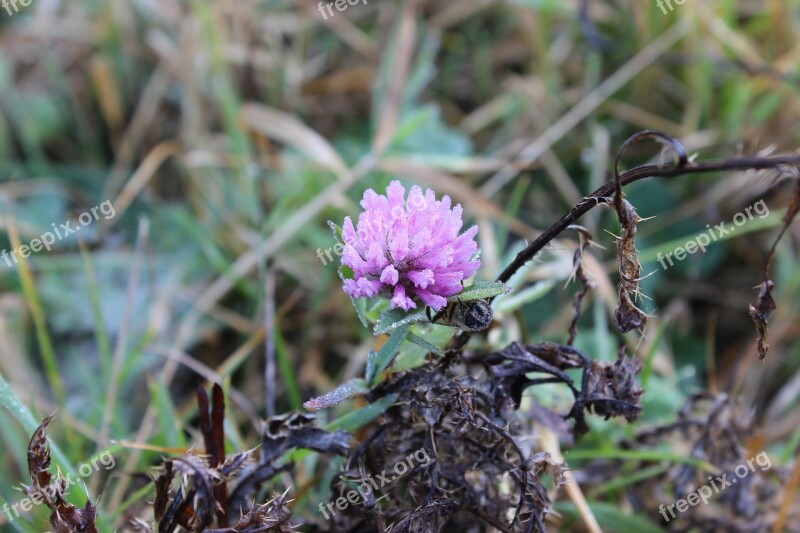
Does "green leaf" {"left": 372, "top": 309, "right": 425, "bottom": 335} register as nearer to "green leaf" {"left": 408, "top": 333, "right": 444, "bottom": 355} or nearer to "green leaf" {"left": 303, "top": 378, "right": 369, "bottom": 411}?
"green leaf" {"left": 408, "top": 333, "right": 444, "bottom": 355}

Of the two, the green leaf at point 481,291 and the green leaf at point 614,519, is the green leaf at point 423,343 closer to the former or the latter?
the green leaf at point 481,291

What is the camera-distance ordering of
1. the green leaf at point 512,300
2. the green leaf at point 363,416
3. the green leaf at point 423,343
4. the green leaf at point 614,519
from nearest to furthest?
the green leaf at point 423,343 < the green leaf at point 363,416 < the green leaf at point 512,300 < the green leaf at point 614,519

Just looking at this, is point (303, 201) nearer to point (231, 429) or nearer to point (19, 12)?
point (231, 429)

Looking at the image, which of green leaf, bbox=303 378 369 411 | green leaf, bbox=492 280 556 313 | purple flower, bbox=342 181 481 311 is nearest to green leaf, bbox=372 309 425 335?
purple flower, bbox=342 181 481 311

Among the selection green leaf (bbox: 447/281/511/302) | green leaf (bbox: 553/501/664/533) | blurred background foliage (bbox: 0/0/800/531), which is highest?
blurred background foliage (bbox: 0/0/800/531)

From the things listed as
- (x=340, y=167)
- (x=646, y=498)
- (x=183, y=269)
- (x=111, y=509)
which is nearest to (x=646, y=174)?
(x=646, y=498)

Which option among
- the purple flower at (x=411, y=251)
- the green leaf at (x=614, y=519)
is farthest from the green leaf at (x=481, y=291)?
the green leaf at (x=614, y=519)
